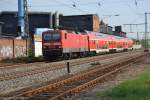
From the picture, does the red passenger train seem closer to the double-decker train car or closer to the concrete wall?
the double-decker train car

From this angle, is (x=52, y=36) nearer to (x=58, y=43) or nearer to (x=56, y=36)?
(x=56, y=36)

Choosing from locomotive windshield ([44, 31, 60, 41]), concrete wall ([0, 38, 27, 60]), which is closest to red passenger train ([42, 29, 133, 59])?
locomotive windshield ([44, 31, 60, 41])

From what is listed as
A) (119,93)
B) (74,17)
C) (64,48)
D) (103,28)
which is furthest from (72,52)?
(103,28)

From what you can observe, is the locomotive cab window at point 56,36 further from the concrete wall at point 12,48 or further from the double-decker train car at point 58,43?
the concrete wall at point 12,48

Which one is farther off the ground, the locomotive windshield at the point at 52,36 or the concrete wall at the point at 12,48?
the locomotive windshield at the point at 52,36

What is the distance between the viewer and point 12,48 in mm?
49438

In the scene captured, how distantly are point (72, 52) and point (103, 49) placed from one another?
21.2m

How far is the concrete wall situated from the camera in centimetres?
4747

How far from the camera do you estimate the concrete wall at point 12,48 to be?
47.5m

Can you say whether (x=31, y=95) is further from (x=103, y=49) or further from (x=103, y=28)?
(x=103, y=28)

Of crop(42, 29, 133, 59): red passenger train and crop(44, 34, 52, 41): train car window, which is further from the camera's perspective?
crop(44, 34, 52, 41): train car window

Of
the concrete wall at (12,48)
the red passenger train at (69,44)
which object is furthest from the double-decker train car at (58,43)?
the concrete wall at (12,48)

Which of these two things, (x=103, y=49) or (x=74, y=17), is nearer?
(x=103, y=49)

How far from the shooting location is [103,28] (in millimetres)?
143000
